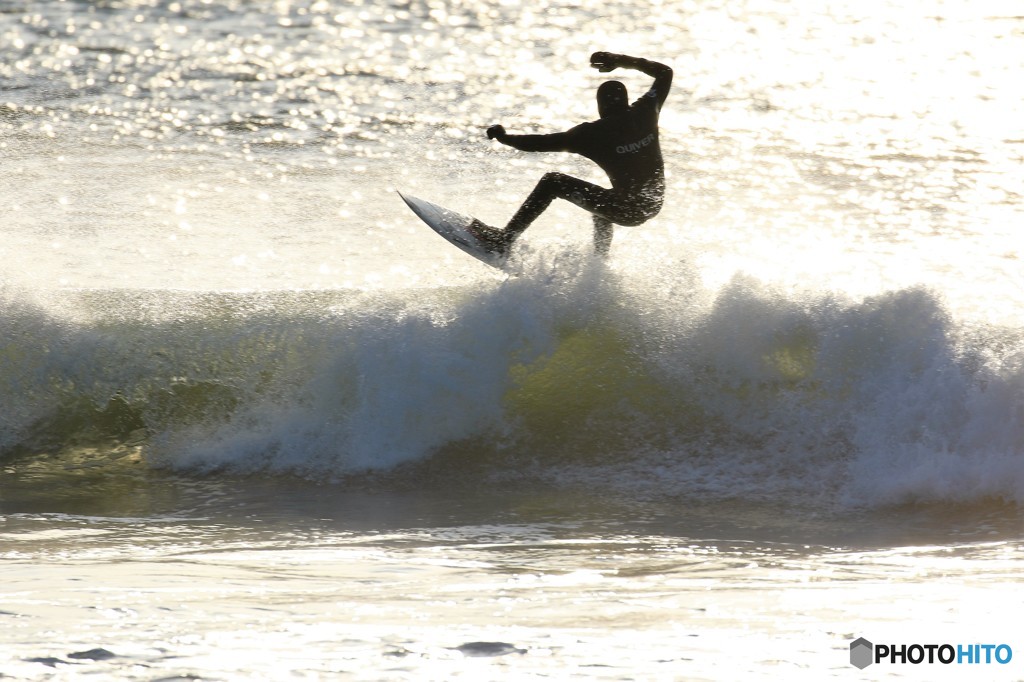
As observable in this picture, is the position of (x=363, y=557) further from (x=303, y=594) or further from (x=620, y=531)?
(x=620, y=531)

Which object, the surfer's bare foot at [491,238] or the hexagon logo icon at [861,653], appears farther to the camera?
the surfer's bare foot at [491,238]

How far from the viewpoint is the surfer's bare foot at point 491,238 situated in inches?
354

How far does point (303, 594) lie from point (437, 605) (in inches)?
23.6

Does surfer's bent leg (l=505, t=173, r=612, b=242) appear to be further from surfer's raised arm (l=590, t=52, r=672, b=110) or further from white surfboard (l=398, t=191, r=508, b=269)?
surfer's raised arm (l=590, t=52, r=672, b=110)

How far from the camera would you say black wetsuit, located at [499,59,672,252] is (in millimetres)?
8453

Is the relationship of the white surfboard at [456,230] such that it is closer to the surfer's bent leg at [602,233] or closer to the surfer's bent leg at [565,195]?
the surfer's bent leg at [565,195]

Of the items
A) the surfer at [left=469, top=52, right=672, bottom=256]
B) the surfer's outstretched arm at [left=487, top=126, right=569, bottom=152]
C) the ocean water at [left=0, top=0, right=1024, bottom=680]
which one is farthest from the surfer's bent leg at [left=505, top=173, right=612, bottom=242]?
the ocean water at [left=0, top=0, right=1024, bottom=680]

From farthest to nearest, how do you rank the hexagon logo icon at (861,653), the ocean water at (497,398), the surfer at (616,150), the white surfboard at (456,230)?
the white surfboard at (456,230) < the surfer at (616,150) < the ocean water at (497,398) < the hexagon logo icon at (861,653)

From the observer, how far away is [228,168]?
1516cm

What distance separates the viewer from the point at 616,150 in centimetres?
852

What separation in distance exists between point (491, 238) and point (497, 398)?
3.78 feet

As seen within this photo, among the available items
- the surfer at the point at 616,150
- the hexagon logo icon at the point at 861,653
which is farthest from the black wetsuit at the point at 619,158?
the hexagon logo icon at the point at 861,653
